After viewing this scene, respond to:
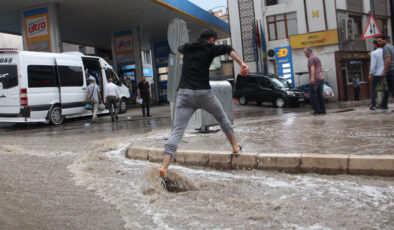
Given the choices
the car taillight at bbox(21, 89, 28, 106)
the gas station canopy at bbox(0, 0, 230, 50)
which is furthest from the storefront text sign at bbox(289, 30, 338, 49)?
the car taillight at bbox(21, 89, 28, 106)

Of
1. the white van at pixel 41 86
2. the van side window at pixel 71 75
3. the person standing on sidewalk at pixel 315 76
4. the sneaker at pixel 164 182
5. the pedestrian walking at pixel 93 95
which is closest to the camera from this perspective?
the sneaker at pixel 164 182

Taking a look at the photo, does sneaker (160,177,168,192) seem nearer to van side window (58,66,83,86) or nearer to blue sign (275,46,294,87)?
van side window (58,66,83,86)

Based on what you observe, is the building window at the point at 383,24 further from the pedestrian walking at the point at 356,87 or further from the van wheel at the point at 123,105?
the van wheel at the point at 123,105

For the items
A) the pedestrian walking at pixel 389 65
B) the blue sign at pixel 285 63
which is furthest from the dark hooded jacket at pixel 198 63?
the blue sign at pixel 285 63

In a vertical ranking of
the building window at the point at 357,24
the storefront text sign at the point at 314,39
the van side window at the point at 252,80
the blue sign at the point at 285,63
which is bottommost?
the van side window at the point at 252,80

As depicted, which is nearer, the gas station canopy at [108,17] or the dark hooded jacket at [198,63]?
the dark hooded jacket at [198,63]

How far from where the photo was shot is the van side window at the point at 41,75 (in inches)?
539

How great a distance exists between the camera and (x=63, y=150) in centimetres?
726

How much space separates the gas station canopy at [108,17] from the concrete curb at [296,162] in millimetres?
16307

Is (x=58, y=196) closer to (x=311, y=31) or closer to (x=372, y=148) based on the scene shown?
(x=372, y=148)

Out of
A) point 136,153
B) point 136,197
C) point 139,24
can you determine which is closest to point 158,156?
point 136,153

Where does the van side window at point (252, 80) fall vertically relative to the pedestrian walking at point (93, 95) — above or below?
above

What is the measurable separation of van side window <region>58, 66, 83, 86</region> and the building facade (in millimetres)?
15137

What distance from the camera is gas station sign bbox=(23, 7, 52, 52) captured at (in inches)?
782
